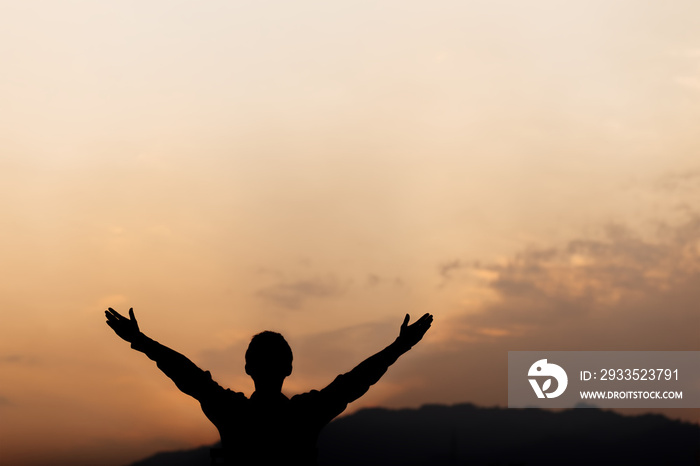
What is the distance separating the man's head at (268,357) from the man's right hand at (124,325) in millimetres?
1249

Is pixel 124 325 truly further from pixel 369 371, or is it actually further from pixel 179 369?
pixel 369 371

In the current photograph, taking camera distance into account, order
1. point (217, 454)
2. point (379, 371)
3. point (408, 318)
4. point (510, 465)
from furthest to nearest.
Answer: point (510, 465) < point (408, 318) < point (379, 371) < point (217, 454)

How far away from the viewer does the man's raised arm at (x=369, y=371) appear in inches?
318

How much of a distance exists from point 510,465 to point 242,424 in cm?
4657

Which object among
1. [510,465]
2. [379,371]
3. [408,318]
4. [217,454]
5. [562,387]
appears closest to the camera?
[217,454]

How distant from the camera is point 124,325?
325 inches

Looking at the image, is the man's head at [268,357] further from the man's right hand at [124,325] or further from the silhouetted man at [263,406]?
the man's right hand at [124,325]

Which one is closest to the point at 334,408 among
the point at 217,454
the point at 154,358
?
the point at 217,454

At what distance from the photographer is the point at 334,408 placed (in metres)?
8.02

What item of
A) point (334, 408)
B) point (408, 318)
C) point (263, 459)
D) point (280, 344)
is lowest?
point (263, 459)

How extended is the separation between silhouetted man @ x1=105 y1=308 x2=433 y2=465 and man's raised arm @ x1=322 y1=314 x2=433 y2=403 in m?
0.03

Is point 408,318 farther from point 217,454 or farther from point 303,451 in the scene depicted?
point 217,454

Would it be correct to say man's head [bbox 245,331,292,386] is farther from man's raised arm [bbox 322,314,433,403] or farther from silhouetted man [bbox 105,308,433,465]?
man's raised arm [bbox 322,314,433,403]

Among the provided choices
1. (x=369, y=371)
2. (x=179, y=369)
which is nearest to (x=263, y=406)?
(x=179, y=369)
